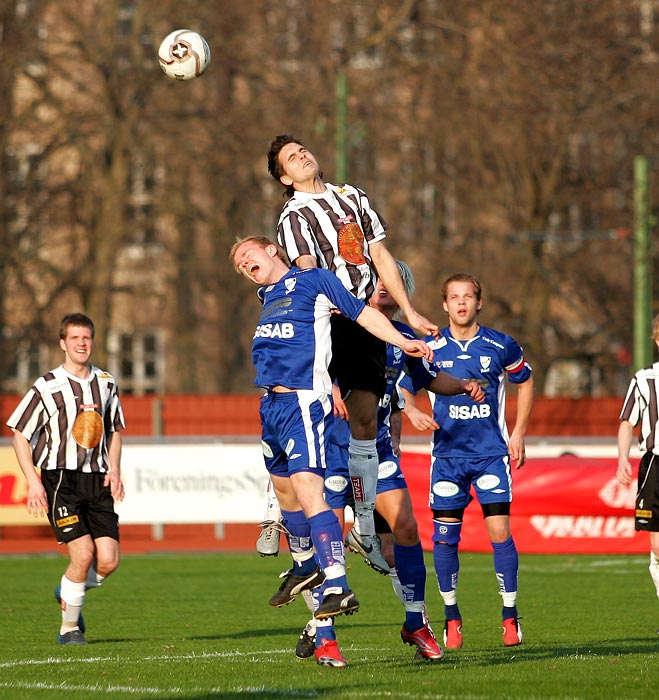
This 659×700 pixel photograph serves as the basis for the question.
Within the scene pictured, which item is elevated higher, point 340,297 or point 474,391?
point 340,297

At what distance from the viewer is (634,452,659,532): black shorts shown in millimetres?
10273

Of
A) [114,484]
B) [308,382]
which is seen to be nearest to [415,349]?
[308,382]

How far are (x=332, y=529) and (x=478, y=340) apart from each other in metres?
2.89

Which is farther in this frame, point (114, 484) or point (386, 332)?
point (114, 484)

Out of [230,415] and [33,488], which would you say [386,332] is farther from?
[230,415]

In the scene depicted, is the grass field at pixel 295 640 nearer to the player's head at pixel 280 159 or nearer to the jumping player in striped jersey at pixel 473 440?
the jumping player in striped jersey at pixel 473 440

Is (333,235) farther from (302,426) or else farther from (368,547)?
(368,547)

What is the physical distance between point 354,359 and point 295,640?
2492 mm

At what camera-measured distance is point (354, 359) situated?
8.14 meters

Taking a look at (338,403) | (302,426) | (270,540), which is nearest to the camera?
(302,426)

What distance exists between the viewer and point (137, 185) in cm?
2995

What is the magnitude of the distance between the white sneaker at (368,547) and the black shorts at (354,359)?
0.79 meters

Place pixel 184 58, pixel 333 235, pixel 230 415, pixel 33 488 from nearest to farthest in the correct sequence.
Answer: pixel 333 235
pixel 33 488
pixel 184 58
pixel 230 415

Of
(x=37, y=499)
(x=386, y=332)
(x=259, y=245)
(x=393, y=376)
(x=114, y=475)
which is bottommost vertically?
(x=37, y=499)
